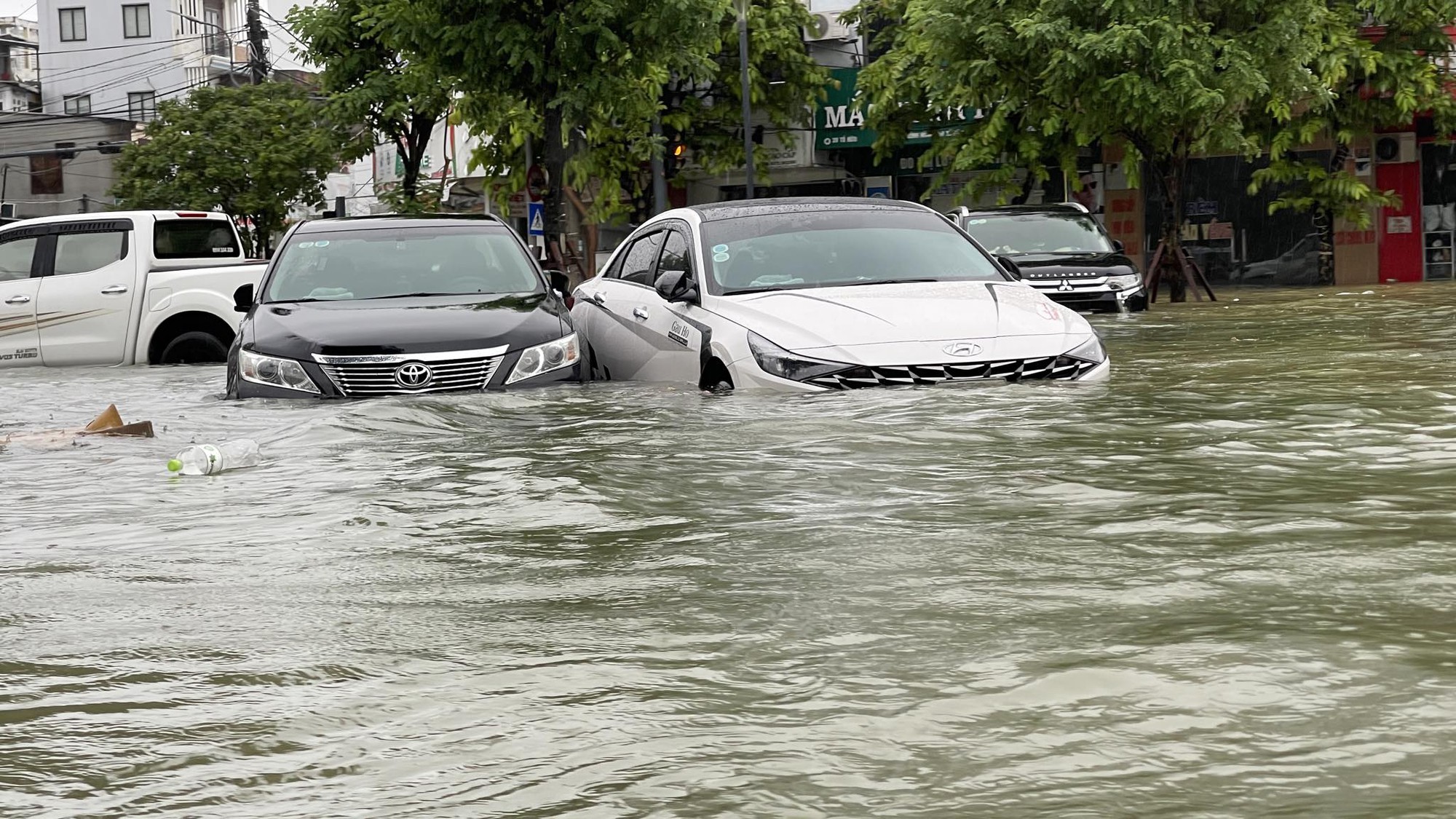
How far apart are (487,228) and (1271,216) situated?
84.1 ft

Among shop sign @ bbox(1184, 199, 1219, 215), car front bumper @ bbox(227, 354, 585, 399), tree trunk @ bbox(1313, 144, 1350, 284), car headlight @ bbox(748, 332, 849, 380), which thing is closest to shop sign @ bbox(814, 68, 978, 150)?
shop sign @ bbox(1184, 199, 1219, 215)

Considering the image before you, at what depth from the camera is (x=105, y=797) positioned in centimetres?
313

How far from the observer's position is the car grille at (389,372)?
1015 cm

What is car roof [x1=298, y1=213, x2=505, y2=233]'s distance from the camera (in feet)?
39.8

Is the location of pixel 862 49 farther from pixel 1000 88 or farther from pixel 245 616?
pixel 245 616

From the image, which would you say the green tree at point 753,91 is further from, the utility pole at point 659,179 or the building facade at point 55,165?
the building facade at point 55,165

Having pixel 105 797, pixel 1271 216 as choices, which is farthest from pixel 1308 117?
pixel 105 797

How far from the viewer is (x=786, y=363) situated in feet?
30.4

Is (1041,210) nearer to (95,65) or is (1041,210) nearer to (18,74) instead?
(95,65)

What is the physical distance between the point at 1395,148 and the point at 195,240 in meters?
23.9

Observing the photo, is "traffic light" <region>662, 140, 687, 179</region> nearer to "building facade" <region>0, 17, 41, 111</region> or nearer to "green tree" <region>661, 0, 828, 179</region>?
"green tree" <region>661, 0, 828, 179</region>

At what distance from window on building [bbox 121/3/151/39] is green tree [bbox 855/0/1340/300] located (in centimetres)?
5363

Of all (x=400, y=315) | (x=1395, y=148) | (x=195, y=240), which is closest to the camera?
(x=400, y=315)

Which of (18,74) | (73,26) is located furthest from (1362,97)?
(18,74)
